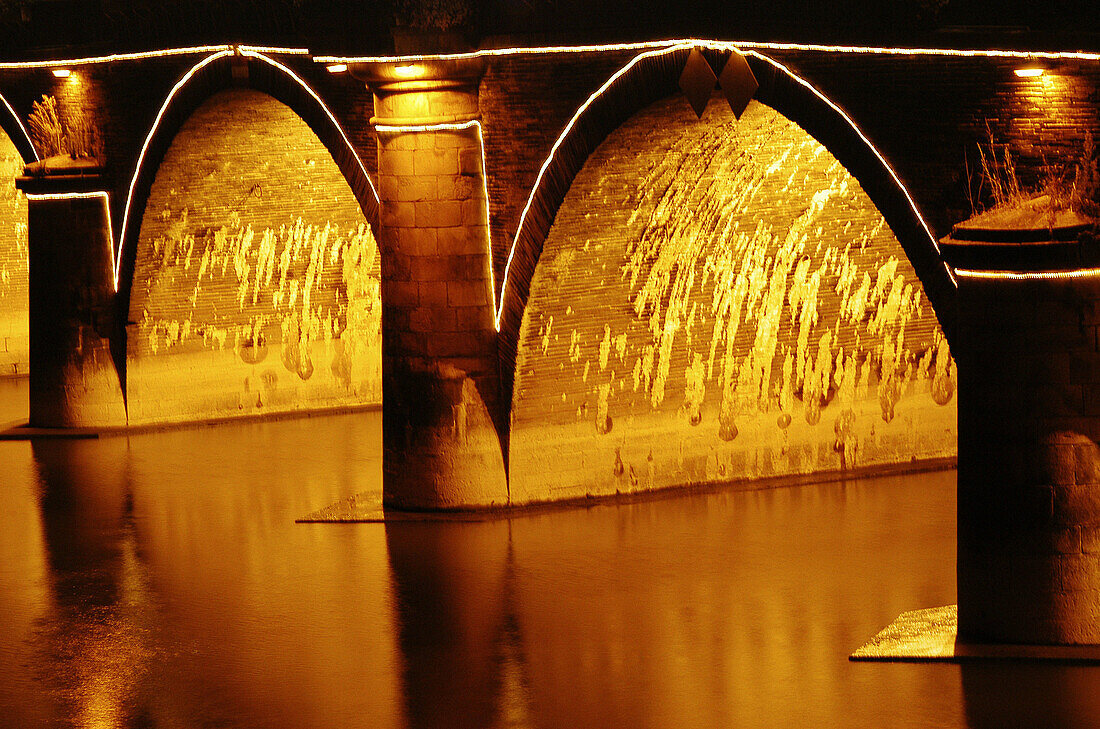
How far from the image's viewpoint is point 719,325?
13.2 m

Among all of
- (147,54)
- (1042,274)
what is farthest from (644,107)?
(147,54)

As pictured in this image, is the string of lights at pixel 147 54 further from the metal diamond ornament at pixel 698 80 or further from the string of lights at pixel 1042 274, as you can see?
the string of lights at pixel 1042 274

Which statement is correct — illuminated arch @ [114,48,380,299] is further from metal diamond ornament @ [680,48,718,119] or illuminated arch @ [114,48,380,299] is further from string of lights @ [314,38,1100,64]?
metal diamond ornament @ [680,48,718,119]

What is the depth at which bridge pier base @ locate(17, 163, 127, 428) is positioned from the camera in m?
15.5

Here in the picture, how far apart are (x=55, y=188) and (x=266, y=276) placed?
1.98 m

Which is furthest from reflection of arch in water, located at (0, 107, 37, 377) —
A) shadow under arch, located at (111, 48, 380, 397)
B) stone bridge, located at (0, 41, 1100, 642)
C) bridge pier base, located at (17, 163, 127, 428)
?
shadow under arch, located at (111, 48, 380, 397)

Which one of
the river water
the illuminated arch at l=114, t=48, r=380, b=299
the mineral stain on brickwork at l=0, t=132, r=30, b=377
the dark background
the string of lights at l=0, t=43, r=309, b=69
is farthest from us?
the mineral stain on brickwork at l=0, t=132, r=30, b=377

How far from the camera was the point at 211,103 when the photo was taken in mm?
14531

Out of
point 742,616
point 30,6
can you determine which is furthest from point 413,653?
point 30,6

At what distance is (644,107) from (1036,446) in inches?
144

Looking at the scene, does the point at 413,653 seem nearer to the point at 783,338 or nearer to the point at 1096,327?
the point at 1096,327

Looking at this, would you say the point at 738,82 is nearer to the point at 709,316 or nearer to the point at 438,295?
the point at 438,295

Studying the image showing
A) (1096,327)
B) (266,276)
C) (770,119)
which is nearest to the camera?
Result: (1096,327)

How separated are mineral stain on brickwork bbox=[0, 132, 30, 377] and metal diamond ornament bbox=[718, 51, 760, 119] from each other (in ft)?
35.7
